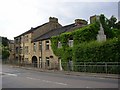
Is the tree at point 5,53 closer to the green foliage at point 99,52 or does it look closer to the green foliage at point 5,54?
the green foliage at point 5,54

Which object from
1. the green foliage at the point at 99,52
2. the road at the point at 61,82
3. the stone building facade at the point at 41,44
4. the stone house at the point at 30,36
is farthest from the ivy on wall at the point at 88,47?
the stone house at the point at 30,36

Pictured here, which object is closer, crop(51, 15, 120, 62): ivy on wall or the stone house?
crop(51, 15, 120, 62): ivy on wall

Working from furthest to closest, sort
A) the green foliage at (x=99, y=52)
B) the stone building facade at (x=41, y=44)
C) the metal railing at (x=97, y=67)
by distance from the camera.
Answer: the stone building facade at (x=41, y=44), the green foliage at (x=99, y=52), the metal railing at (x=97, y=67)

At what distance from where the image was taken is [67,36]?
134 ft

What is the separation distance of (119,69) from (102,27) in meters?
14.4

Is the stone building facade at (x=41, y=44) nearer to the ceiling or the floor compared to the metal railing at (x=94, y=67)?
nearer to the ceiling

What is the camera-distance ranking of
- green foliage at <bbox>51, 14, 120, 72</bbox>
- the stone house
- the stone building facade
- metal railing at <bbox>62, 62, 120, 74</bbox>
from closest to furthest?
metal railing at <bbox>62, 62, 120, 74</bbox>, green foliage at <bbox>51, 14, 120, 72</bbox>, the stone building facade, the stone house

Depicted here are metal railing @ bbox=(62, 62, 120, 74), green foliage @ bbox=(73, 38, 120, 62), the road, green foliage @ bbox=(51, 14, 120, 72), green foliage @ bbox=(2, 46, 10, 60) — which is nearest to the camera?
the road

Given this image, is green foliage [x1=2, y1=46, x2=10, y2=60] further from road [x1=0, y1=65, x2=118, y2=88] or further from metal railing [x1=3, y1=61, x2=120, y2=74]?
road [x1=0, y1=65, x2=118, y2=88]

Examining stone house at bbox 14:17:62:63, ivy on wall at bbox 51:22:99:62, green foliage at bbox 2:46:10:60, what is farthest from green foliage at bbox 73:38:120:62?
green foliage at bbox 2:46:10:60

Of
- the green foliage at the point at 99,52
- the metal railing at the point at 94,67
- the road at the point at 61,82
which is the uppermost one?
the green foliage at the point at 99,52

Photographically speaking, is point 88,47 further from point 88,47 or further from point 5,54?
point 5,54

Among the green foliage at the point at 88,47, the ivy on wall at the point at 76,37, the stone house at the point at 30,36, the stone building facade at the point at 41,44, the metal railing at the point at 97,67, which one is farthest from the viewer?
the stone house at the point at 30,36

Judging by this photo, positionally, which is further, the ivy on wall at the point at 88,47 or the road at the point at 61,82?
the ivy on wall at the point at 88,47
